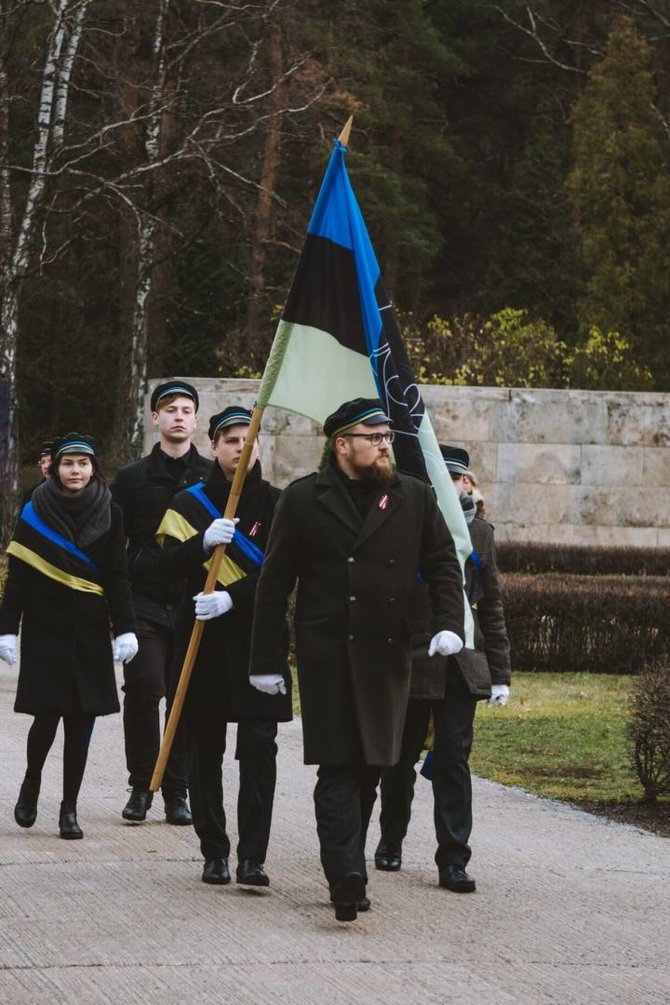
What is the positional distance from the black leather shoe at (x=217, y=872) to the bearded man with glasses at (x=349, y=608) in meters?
0.62

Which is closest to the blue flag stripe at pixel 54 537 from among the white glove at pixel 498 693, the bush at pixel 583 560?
the white glove at pixel 498 693

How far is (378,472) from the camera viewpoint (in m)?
6.34

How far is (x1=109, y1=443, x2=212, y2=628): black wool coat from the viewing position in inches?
325

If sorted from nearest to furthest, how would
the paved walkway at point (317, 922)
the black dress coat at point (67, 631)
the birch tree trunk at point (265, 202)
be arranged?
the paved walkway at point (317, 922), the black dress coat at point (67, 631), the birch tree trunk at point (265, 202)

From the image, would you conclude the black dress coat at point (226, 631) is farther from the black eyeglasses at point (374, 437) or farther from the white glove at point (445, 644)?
the black eyeglasses at point (374, 437)

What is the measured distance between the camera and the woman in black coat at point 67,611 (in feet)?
25.4

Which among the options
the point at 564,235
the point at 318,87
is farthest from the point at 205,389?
the point at 564,235

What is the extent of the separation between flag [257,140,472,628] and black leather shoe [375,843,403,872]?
981mm

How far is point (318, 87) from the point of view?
98.8 feet

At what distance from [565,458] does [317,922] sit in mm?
18004

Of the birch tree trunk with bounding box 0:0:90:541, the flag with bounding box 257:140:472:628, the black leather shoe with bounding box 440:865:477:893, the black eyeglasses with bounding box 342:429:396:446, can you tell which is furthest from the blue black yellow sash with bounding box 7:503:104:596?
Result: the birch tree trunk with bounding box 0:0:90:541

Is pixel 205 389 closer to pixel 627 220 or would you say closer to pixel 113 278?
pixel 627 220

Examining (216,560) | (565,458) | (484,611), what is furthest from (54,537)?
(565,458)

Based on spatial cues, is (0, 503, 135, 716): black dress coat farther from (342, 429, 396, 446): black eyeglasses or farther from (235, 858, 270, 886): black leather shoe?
(342, 429, 396, 446): black eyeglasses
